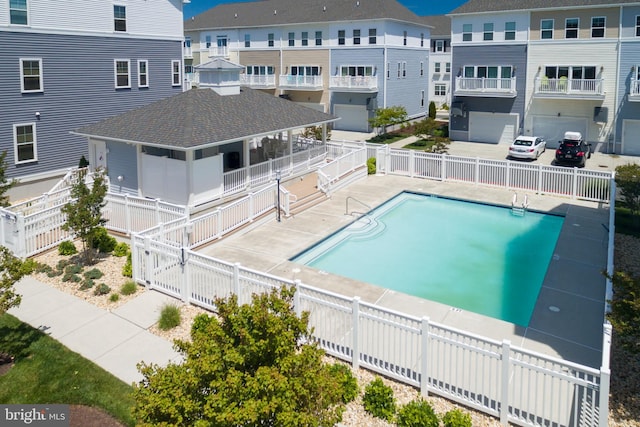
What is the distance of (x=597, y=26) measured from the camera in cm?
3497

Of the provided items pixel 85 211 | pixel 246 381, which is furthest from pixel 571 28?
pixel 246 381

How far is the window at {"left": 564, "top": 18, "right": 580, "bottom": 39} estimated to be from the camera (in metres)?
35.5

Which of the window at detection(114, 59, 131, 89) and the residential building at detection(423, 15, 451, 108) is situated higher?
the residential building at detection(423, 15, 451, 108)

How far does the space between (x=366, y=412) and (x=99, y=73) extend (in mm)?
24363

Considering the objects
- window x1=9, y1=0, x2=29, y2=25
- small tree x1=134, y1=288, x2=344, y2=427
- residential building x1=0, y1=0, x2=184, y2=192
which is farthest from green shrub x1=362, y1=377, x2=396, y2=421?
window x1=9, y1=0, x2=29, y2=25

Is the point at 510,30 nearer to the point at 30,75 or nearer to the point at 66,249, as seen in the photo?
the point at 30,75

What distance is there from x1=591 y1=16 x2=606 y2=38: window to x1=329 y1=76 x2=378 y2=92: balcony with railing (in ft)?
52.6

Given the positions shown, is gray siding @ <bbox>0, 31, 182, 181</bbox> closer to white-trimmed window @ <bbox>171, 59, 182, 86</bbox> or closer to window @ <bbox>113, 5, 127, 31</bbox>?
window @ <bbox>113, 5, 127, 31</bbox>

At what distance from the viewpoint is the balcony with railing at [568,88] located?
34.8 m

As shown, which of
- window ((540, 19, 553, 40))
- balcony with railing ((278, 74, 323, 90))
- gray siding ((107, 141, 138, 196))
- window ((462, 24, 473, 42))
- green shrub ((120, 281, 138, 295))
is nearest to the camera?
green shrub ((120, 281, 138, 295))

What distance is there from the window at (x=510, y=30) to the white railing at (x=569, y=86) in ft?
11.8

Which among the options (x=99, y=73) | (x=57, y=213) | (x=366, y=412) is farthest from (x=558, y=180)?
(x=99, y=73)

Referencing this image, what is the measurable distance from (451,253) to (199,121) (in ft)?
36.0

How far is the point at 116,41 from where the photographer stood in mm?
28641
